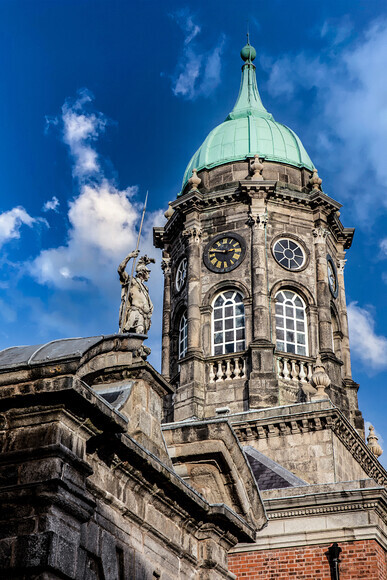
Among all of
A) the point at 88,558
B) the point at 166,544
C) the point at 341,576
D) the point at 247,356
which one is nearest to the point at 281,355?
the point at 247,356

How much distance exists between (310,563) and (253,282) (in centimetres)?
1329

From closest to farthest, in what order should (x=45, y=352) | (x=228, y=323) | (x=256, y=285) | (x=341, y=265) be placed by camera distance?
(x=45, y=352)
(x=256, y=285)
(x=228, y=323)
(x=341, y=265)

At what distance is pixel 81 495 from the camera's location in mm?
9555

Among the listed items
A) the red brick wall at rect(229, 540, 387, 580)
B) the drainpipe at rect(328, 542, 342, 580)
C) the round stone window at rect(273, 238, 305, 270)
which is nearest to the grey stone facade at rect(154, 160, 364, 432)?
the round stone window at rect(273, 238, 305, 270)

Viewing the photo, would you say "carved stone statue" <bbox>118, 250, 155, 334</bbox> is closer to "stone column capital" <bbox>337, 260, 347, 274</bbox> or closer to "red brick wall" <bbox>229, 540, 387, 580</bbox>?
"red brick wall" <bbox>229, 540, 387, 580</bbox>

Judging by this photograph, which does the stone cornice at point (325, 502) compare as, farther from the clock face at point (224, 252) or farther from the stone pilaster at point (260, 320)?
the clock face at point (224, 252)

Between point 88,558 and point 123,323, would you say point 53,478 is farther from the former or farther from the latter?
point 123,323

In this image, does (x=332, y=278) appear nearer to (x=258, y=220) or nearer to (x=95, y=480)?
(x=258, y=220)

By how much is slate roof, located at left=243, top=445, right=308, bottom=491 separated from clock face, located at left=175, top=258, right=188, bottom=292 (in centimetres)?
960

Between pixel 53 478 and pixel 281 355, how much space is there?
23960mm

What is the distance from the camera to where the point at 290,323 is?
33.8 metres

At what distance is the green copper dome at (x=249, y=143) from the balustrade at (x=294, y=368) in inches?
353

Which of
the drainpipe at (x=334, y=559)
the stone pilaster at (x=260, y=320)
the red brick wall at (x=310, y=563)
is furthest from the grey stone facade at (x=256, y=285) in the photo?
the drainpipe at (x=334, y=559)

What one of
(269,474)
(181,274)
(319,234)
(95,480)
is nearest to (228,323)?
(181,274)
